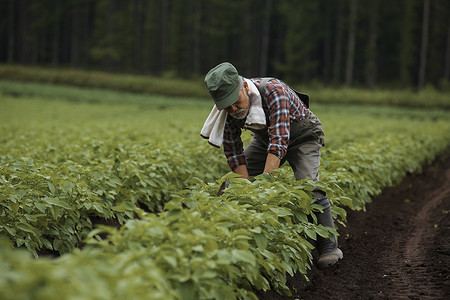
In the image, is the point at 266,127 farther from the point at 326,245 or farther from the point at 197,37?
the point at 197,37

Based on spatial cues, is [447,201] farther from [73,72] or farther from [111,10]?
[111,10]

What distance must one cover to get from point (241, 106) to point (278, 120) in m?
0.32

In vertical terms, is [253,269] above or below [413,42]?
below

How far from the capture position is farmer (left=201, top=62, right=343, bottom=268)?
12.3ft

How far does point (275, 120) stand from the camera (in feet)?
12.7

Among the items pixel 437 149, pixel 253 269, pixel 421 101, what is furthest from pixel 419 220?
pixel 421 101

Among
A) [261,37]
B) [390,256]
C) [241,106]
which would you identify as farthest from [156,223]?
[261,37]

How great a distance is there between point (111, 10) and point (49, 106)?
107 feet

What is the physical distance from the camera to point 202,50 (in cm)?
5306

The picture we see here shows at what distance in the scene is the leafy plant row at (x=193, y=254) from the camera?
5.90 ft

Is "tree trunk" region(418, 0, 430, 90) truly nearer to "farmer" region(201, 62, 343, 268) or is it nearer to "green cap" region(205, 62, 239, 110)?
"farmer" region(201, 62, 343, 268)

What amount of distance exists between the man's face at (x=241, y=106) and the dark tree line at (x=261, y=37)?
36296 millimetres

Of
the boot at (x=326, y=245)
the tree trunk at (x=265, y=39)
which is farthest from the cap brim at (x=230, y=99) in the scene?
the tree trunk at (x=265, y=39)

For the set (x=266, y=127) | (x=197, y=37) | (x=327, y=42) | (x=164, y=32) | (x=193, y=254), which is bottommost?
(x=193, y=254)
